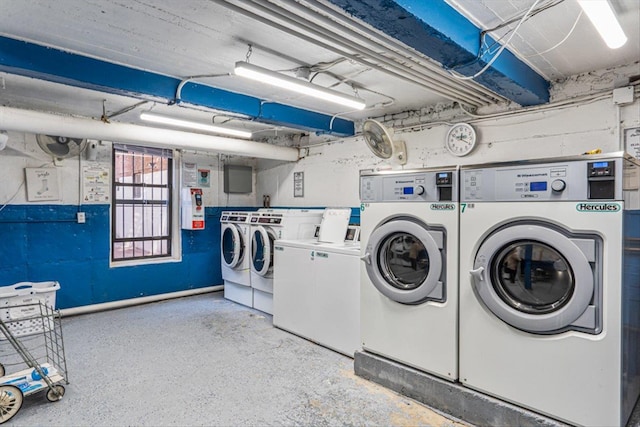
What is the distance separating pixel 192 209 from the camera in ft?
18.3

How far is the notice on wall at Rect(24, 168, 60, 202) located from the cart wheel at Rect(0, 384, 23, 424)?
275 centimetres

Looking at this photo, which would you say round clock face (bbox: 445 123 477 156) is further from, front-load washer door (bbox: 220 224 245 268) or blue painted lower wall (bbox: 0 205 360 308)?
front-load washer door (bbox: 220 224 245 268)

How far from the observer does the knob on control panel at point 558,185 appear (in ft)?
6.75

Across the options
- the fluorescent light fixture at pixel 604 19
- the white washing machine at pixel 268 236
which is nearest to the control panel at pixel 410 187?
the fluorescent light fixture at pixel 604 19

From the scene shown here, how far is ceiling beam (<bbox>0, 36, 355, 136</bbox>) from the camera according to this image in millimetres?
2660

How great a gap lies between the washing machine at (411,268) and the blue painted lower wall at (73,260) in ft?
6.17

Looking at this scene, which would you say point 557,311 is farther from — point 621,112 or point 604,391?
point 621,112

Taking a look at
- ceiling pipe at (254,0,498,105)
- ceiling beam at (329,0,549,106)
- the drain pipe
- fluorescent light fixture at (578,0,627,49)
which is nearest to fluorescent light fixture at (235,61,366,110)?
ceiling pipe at (254,0,498,105)

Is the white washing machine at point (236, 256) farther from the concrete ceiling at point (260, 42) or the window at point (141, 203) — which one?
the concrete ceiling at point (260, 42)

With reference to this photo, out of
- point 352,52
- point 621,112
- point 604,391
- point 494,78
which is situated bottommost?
point 604,391

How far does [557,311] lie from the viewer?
205 centimetres

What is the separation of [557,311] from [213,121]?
451 centimetres

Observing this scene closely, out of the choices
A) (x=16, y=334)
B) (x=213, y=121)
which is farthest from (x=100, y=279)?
(x=213, y=121)

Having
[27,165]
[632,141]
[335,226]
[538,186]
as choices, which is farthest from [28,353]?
[632,141]
